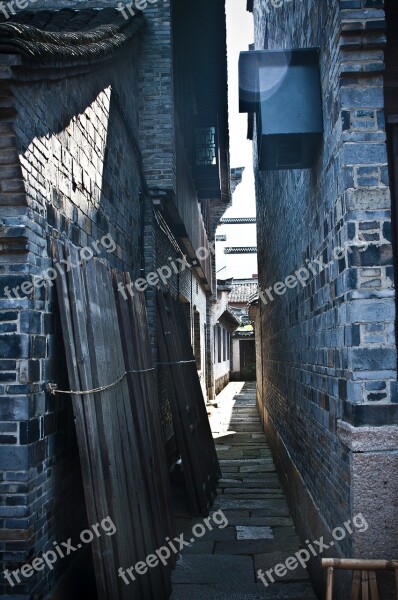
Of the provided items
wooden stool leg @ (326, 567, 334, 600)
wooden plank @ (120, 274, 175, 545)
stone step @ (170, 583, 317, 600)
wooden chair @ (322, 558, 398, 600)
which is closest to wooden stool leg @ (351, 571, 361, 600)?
wooden chair @ (322, 558, 398, 600)

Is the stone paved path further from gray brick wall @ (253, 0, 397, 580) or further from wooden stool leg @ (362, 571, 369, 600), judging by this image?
wooden stool leg @ (362, 571, 369, 600)

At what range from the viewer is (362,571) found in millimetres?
2363

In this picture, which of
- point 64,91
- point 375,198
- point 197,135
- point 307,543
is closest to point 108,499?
point 307,543

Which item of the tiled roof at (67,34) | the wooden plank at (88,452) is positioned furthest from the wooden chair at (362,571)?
the tiled roof at (67,34)

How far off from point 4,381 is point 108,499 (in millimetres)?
1000

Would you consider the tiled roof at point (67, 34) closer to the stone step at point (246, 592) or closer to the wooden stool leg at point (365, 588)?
the wooden stool leg at point (365, 588)

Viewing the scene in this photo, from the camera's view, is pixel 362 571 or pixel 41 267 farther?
pixel 41 267

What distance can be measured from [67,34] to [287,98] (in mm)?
1603

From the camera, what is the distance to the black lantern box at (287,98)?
3270mm

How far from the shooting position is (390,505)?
2502mm

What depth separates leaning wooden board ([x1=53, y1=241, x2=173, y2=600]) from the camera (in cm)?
292

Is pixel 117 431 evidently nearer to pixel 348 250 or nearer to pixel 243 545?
pixel 348 250

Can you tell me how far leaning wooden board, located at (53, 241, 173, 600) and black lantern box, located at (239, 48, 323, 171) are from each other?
153cm

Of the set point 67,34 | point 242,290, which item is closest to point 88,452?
point 67,34
